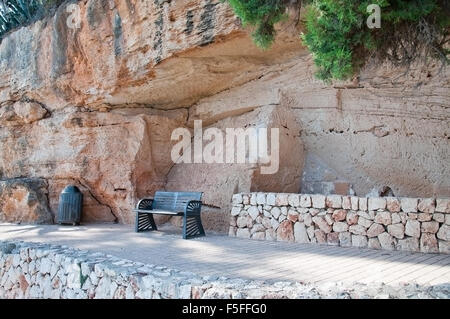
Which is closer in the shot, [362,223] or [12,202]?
[362,223]

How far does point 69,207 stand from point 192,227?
3662mm

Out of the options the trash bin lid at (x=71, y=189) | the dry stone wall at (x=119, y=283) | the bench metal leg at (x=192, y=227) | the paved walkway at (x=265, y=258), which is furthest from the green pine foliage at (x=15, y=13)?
the bench metal leg at (x=192, y=227)

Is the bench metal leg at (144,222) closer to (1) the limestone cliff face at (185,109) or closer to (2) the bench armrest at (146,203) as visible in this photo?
(2) the bench armrest at (146,203)

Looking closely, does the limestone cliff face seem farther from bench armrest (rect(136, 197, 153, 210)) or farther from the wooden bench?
bench armrest (rect(136, 197, 153, 210))

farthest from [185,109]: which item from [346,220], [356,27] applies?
[356,27]

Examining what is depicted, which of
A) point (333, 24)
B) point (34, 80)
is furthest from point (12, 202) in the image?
point (333, 24)

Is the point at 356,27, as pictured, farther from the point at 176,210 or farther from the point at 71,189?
the point at 71,189

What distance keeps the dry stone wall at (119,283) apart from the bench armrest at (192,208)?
191 centimetres

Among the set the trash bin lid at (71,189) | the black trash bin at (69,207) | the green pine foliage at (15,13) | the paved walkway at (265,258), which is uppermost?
the green pine foliage at (15,13)

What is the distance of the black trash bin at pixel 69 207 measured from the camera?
8.38 meters

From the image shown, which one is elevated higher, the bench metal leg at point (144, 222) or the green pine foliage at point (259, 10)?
the green pine foliage at point (259, 10)

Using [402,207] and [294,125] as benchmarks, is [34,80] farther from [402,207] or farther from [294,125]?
[402,207]

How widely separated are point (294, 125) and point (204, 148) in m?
2.25

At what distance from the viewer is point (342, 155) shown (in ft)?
24.3
